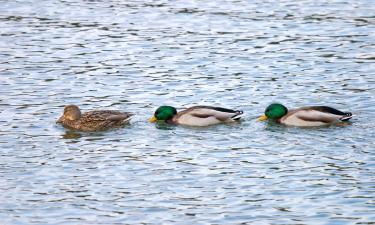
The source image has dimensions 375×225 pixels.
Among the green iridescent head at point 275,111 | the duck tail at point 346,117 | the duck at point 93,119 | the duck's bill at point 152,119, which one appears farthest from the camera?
the duck's bill at point 152,119

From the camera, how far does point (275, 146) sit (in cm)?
2078

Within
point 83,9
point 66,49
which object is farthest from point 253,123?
point 83,9

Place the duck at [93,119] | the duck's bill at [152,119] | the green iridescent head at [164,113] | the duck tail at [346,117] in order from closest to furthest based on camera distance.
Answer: the duck tail at [346,117] < the duck at [93,119] < the green iridescent head at [164,113] < the duck's bill at [152,119]

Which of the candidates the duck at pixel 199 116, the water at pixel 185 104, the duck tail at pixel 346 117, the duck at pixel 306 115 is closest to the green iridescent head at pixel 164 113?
the duck at pixel 199 116

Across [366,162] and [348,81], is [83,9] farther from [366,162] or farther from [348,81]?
[366,162]

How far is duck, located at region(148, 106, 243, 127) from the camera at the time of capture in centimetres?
2242

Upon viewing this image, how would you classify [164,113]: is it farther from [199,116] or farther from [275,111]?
[275,111]

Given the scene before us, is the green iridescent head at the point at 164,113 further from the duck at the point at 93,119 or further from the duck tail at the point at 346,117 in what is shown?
the duck tail at the point at 346,117

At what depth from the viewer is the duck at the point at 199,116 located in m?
22.4

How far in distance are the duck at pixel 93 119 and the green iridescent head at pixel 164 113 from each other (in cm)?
43

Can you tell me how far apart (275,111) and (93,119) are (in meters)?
3.18

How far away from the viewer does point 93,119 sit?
2248cm

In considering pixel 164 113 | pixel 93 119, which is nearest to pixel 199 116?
pixel 164 113

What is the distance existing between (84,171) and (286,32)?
11.5 meters
